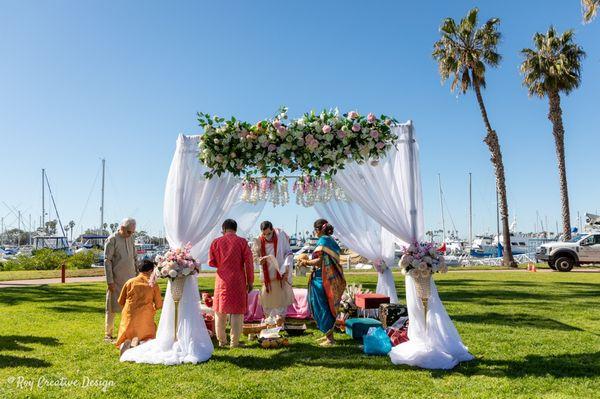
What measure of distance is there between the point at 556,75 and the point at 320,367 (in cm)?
2456

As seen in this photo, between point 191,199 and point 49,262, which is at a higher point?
point 191,199

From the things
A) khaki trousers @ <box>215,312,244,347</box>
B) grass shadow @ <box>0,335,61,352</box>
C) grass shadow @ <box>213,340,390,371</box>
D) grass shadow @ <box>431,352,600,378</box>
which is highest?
khaki trousers @ <box>215,312,244,347</box>

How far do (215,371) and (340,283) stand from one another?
8.14ft

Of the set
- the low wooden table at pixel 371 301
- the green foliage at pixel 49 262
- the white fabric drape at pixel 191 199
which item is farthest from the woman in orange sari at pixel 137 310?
the green foliage at pixel 49 262

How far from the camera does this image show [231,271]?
23.2 ft

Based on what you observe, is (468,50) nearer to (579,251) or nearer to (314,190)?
(579,251)

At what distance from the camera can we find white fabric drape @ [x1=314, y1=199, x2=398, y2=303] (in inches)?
324

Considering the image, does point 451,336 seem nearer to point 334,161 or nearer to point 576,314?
point 334,161

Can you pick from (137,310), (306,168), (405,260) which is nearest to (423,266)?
(405,260)

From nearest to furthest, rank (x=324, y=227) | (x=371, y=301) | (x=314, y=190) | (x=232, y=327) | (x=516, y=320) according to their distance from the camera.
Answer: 1. (x=232, y=327)
2. (x=324, y=227)
3. (x=314, y=190)
4. (x=371, y=301)
5. (x=516, y=320)

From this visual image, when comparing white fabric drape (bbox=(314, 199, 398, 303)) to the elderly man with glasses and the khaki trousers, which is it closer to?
the khaki trousers

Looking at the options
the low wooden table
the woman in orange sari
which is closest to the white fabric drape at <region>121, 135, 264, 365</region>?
the woman in orange sari

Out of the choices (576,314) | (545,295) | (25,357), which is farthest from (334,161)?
(545,295)

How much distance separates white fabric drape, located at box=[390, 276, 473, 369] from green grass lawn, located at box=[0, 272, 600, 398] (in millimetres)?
173
